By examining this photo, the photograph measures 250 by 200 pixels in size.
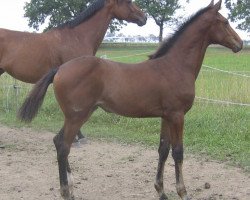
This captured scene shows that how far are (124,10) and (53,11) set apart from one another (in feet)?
146

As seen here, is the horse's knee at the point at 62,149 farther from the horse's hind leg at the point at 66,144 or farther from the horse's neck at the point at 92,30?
the horse's neck at the point at 92,30

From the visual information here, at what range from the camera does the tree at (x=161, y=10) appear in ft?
209

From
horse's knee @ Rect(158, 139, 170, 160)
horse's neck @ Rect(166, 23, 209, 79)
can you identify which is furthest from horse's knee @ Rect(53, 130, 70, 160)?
horse's neck @ Rect(166, 23, 209, 79)

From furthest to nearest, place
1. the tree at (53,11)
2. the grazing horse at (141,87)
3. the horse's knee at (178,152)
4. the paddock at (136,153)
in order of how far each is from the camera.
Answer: the tree at (53,11), the paddock at (136,153), the horse's knee at (178,152), the grazing horse at (141,87)

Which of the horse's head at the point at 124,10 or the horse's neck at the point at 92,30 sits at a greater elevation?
the horse's head at the point at 124,10

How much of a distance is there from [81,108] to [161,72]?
0.92m

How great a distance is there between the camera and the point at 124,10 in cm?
767

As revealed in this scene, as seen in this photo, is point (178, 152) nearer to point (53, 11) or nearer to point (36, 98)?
point (36, 98)

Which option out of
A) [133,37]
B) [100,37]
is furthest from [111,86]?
[133,37]

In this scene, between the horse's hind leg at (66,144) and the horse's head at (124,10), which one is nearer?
the horse's hind leg at (66,144)

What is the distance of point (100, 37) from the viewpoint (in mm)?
7691

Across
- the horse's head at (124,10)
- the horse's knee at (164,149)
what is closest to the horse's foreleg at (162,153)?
the horse's knee at (164,149)

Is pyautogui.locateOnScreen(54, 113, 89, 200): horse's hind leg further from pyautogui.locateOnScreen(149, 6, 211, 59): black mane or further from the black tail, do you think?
pyautogui.locateOnScreen(149, 6, 211, 59): black mane

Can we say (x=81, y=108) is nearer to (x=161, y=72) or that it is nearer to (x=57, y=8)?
(x=161, y=72)
